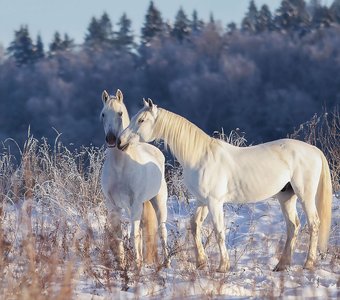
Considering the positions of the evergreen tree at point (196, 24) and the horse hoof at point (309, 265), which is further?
the evergreen tree at point (196, 24)

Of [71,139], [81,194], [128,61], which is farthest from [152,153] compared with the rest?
[128,61]

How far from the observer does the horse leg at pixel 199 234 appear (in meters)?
7.27

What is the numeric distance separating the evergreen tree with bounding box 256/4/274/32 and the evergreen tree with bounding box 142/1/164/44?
19.9ft

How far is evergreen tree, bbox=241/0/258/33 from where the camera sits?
50906 mm

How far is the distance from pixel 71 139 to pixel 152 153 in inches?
1161

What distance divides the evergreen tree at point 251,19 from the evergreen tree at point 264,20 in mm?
503

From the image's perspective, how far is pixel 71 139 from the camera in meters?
37.5

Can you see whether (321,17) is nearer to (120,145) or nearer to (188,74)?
(188,74)

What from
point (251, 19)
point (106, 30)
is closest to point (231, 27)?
point (251, 19)

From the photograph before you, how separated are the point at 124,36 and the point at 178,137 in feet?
151

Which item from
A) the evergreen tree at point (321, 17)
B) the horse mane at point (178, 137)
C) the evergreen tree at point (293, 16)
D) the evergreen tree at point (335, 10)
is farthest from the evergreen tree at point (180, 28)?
the horse mane at point (178, 137)

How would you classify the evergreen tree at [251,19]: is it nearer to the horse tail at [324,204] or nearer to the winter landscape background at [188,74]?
the winter landscape background at [188,74]

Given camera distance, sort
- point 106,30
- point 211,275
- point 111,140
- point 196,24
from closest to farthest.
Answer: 1. point 211,275
2. point 111,140
3. point 196,24
4. point 106,30

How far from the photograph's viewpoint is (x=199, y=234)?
7578mm
